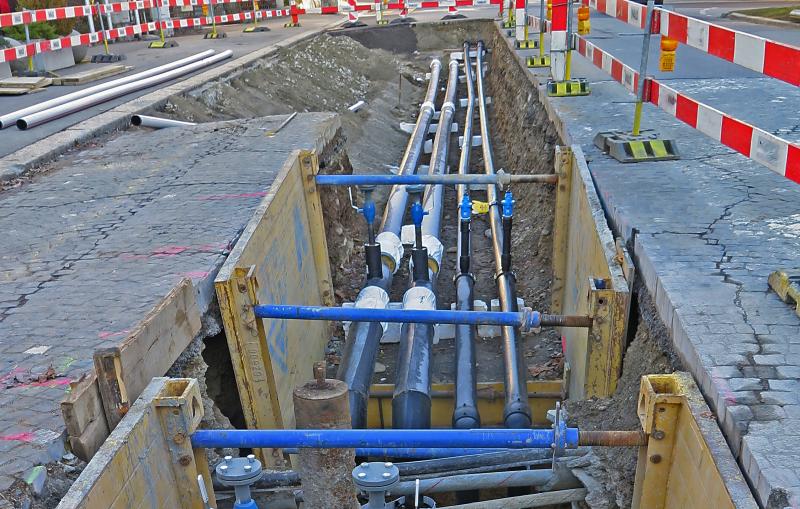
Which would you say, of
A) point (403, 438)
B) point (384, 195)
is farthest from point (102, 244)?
point (384, 195)

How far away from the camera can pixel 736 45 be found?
3545mm

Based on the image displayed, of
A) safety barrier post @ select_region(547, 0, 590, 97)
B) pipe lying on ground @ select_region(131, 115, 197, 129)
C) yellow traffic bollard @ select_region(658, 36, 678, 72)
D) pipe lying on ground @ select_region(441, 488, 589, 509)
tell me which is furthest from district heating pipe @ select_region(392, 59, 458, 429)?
pipe lying on ground @ select_region(131, 115, 197, 129)

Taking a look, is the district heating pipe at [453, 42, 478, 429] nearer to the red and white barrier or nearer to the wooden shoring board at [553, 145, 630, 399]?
the wooden shoring board at [553, 145, 630, 399]

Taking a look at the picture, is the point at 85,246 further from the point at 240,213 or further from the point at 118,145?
the point at 118,145

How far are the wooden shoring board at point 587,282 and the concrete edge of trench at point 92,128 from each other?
187 inches

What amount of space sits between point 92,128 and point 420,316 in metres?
5.44

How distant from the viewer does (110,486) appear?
8.05ft

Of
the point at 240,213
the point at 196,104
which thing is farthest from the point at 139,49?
the point at 240,213

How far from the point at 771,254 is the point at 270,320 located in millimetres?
2876

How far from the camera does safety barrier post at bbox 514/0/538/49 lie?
38.2 ft

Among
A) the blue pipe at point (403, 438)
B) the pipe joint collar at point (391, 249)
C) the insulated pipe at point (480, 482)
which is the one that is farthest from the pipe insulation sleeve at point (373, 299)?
the blue pipe at point (403, 438)

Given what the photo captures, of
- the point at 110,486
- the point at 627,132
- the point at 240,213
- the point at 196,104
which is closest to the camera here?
the point at 110,486

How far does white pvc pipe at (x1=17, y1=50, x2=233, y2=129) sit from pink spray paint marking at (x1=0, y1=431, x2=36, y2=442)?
6078 mm

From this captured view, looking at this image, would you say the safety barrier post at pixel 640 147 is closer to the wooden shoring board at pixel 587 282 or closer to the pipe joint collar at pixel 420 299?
the wooden shoring board at pixel 587 282
